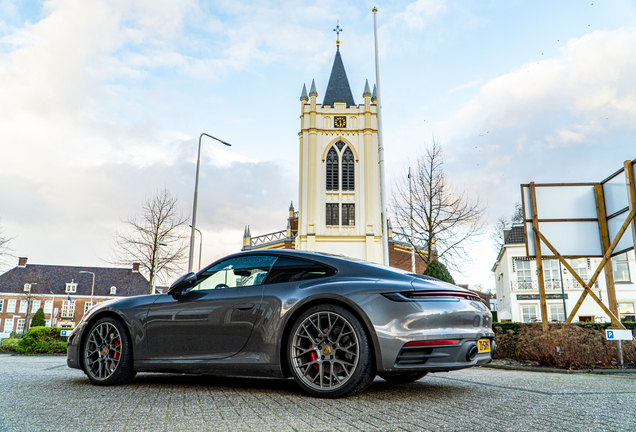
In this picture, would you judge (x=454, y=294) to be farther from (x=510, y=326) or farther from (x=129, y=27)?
(x=129, y=27)

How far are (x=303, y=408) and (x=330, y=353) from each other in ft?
1.72

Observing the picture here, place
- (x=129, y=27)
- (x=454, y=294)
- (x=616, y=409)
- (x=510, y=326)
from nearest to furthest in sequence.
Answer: (x=616, y=409), (x=454, y=294), (x=510, y=326), (x=129, y=27)

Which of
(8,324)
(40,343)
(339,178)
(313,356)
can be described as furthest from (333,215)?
(8,324)

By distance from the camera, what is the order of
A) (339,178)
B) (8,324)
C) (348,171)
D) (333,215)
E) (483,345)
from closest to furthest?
(483,345), (333,215), (339,178), (348,171), (8,324)

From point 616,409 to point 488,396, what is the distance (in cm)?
88

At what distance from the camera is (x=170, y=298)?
4.47m

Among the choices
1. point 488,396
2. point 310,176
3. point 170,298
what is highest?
point 310,176

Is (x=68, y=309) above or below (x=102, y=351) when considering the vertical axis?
above

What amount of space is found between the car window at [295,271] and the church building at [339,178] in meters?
36.6

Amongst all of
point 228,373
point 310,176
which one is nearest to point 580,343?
point 228,373

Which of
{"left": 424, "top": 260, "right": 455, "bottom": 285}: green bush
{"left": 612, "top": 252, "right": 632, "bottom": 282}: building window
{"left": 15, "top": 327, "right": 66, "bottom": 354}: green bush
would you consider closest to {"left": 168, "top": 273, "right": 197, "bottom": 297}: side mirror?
{"left": 424, "top": 260, "right": 455, "bottom": 285}: green bush

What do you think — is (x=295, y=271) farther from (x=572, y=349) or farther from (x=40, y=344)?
(x=40, y=344)

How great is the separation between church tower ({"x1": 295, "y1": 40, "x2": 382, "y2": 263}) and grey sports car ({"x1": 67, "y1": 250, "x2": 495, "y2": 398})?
36134mm

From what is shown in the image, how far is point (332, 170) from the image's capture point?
43.8m
